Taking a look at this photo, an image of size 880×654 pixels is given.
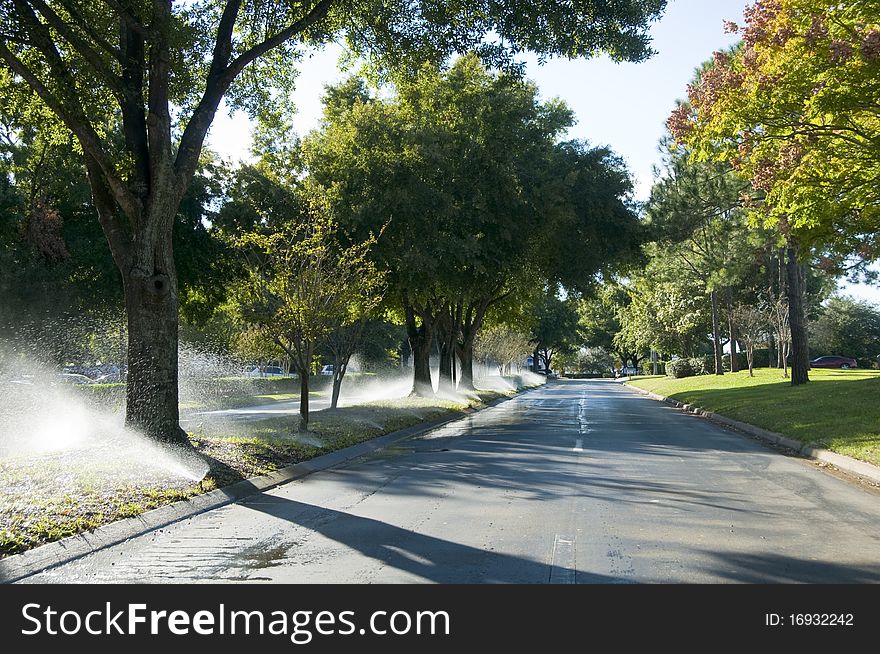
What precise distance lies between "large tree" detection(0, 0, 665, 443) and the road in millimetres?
3876

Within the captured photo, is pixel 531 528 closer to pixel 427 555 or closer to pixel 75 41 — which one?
pixel 427 555

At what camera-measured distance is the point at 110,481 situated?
916 centimetres

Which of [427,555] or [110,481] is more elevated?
[110,481]

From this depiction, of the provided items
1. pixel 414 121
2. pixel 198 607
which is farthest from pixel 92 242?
pixel 198 607

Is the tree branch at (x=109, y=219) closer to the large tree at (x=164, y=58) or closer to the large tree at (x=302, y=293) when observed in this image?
the large tree at (x=164, y=58)

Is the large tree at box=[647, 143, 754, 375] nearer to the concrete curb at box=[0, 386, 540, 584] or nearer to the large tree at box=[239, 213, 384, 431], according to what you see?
the large tree at box=[239, 213, 384, 431]

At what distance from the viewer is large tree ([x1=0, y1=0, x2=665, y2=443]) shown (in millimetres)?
11539

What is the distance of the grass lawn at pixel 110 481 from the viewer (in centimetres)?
718

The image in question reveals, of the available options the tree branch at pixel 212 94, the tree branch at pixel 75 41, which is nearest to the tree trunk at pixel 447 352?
the tree branch at pixel 212 94

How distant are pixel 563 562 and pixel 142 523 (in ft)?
13.9

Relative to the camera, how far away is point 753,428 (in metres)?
18.6

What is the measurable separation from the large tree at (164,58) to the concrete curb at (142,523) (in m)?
2.23

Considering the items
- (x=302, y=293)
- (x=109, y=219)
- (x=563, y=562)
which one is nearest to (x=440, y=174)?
(x=302, y=293)

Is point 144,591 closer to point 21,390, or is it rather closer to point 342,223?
point 342,223
